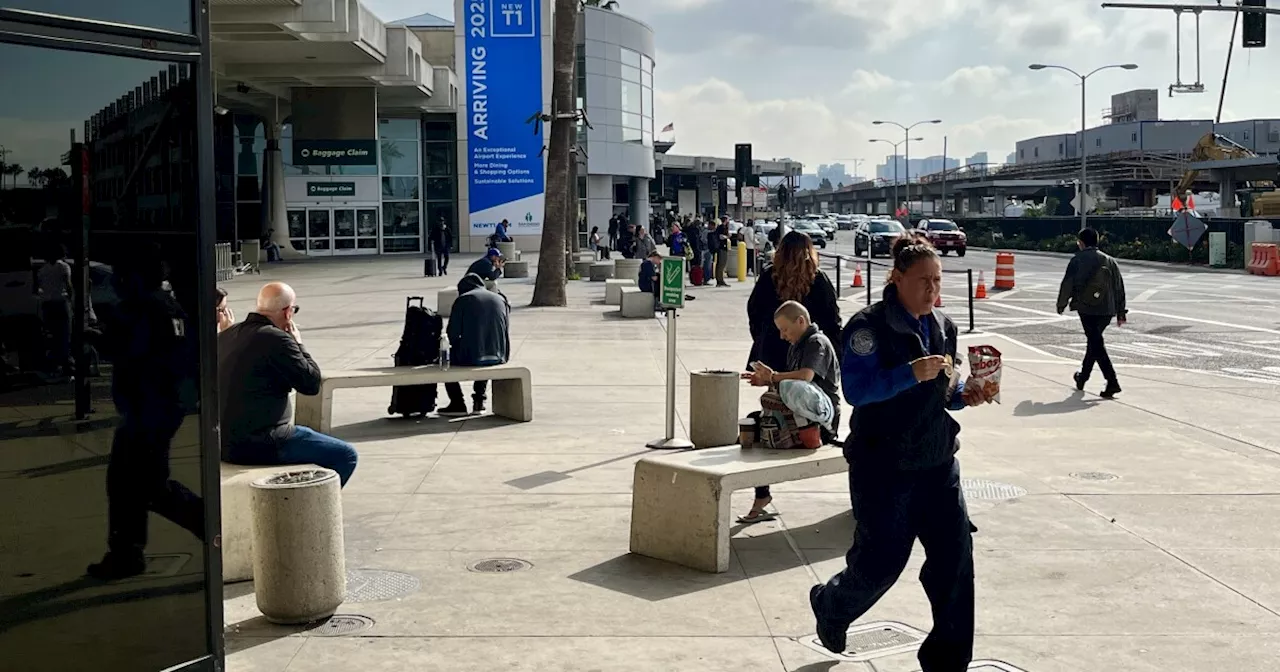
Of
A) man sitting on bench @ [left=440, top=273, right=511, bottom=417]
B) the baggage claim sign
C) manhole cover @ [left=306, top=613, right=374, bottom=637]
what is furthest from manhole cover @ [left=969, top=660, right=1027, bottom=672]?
the baggage claim sign

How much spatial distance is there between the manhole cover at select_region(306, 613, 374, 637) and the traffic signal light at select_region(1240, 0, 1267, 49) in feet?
75.7

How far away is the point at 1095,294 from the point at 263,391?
9.64 m

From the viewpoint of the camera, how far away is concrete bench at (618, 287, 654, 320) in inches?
944

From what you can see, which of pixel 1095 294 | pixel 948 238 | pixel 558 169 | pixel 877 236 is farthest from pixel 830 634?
pixel 948 238

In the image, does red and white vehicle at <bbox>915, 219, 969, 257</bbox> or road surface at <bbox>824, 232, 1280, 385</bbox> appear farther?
red and white vehicle at <bbox>915, 219, 969, 257</bbox>

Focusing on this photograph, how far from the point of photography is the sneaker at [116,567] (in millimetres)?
4402

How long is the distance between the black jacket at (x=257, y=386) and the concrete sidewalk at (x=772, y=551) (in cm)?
90

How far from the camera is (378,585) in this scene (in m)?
6.80

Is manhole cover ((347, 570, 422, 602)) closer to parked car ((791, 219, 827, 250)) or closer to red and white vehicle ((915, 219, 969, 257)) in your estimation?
red and white vehicle ((915, 219, 969, 257))

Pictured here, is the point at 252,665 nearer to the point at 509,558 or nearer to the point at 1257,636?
the point at 509,558

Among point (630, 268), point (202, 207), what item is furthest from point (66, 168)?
point (630, 268)

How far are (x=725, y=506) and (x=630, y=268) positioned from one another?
27.6 metres

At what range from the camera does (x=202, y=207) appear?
4.66 meters

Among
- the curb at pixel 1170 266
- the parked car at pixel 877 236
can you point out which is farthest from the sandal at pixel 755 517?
the parked car at pixel 877 236
